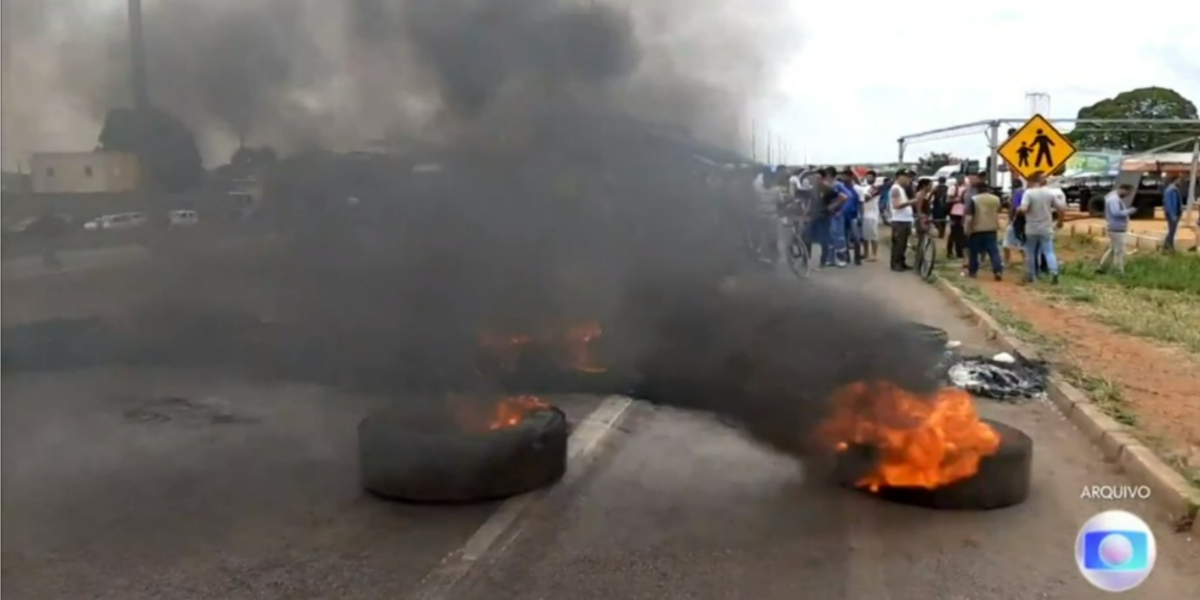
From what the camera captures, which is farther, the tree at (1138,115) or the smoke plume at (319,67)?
the tree at (1138,115)

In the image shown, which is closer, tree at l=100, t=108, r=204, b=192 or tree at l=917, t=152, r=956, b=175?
tree at l=100, t=108, r=204, b=192

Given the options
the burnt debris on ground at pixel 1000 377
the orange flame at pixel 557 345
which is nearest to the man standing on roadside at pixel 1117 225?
the burnt debris on ground at pixel 1000 377

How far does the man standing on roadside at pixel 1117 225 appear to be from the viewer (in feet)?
42.6

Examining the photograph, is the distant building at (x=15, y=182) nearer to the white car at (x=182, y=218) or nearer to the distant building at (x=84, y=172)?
the distant building at (x=84, y=172)

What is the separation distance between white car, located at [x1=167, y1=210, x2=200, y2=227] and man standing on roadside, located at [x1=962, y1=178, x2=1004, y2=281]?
9.85m

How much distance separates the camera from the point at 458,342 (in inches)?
242

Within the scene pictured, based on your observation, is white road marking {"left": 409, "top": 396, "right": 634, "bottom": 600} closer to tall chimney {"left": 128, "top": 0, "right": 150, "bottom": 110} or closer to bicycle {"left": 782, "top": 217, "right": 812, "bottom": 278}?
tall chimney {"left": 128, "top": 0, "right": 150, "bottom": 110}

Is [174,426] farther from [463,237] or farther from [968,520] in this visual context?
[968,520]

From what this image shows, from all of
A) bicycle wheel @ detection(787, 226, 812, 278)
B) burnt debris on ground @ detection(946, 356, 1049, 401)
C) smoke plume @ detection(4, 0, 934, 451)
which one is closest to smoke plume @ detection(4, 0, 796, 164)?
smoke plume @ detection(4, 0, 934, 451)

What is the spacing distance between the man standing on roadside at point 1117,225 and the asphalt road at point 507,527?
26.0ft

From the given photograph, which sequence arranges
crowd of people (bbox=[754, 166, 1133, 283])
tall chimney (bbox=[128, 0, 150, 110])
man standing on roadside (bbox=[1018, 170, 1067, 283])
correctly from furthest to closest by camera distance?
crowd of people (bbox=[754, 166, 1133, 283]) → man standing on roadside (bbox=[1018, 170, 1067, 283]) → tall chimney (bbox=[128, 0, 150, 110])

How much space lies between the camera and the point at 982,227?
42.5 feet

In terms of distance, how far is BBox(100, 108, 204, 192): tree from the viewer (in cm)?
529

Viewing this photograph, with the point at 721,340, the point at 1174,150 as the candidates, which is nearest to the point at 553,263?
the point at 721,340
